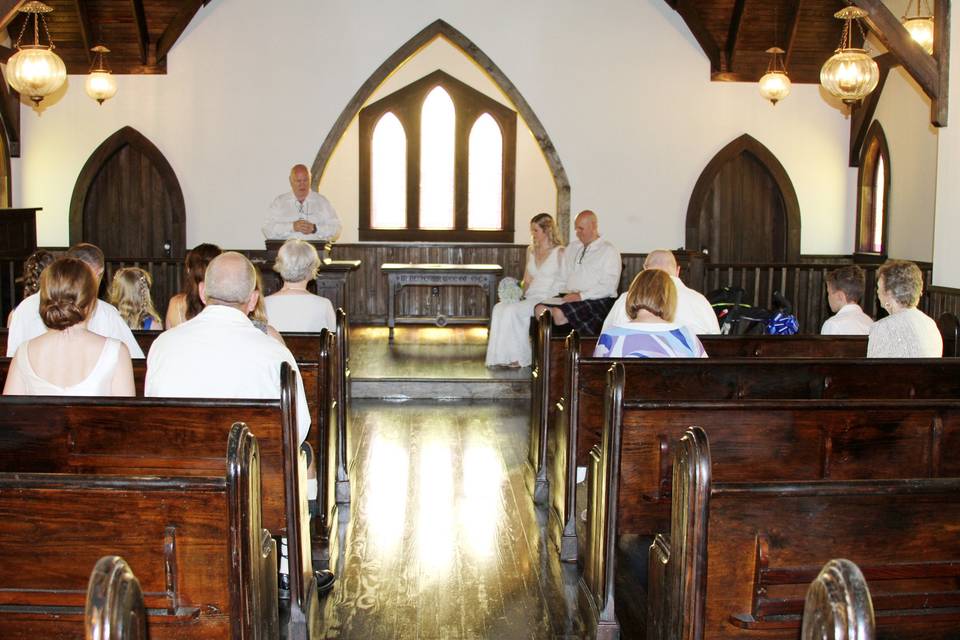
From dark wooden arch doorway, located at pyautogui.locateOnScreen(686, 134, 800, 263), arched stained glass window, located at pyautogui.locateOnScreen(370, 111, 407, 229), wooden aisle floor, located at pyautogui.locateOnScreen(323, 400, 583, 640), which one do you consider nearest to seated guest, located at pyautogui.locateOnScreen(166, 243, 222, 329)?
wooden aisle floor, located at pyautogui.locateOnScreen(323, 400, 583, 640)

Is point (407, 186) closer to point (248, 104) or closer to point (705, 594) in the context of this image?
point (248, 104)

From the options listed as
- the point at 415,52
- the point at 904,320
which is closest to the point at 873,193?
the point at 415,52

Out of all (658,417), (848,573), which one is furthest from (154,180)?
(848,573)

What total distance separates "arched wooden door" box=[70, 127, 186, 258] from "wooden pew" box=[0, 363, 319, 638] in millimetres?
7399

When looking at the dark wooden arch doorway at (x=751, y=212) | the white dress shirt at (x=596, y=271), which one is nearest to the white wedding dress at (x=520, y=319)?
the white dress shirt at (x=596, y=271)

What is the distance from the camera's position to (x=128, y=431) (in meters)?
3.08

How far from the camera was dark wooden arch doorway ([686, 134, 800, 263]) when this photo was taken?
1076cm

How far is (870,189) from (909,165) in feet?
2.61

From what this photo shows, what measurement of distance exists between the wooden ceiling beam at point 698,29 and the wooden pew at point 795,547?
330 inches

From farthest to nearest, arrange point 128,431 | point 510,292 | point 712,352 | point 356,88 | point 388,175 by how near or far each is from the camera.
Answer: point 388,175
point 356,88
point 510,292
point 712,352
point 128,431

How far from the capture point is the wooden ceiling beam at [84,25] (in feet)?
30.9

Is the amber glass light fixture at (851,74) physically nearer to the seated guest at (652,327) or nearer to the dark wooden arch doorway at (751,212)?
the dark wooden arch doorway at (751,212)

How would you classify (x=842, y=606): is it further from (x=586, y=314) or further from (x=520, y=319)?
(x=520, y=319)

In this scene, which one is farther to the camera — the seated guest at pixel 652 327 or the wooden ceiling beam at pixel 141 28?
the wooden ceiling beam at pixel 141 28
